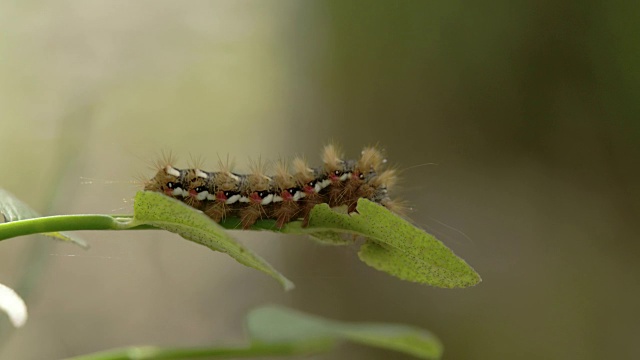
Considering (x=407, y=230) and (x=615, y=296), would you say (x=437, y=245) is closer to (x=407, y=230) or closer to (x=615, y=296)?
(x=407, y=230)

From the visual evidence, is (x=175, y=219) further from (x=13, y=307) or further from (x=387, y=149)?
(x=387, y=149)

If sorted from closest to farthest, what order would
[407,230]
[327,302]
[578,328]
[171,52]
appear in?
[407,230] → [578,328] → [327,302] → [171,52]

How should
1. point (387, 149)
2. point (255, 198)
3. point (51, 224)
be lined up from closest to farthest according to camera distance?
point (51, 224) → point (255, 198) → point (387, 149)

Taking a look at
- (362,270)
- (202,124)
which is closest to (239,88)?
(202,124)

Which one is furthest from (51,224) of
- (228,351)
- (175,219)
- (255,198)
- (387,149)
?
(387,149)

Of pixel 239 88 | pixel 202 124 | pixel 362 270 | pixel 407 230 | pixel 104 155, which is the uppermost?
pixel 239 88

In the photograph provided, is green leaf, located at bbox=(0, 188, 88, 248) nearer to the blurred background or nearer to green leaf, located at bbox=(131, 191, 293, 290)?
green leaf, located at bbox=(131, 191, 293, 290)
